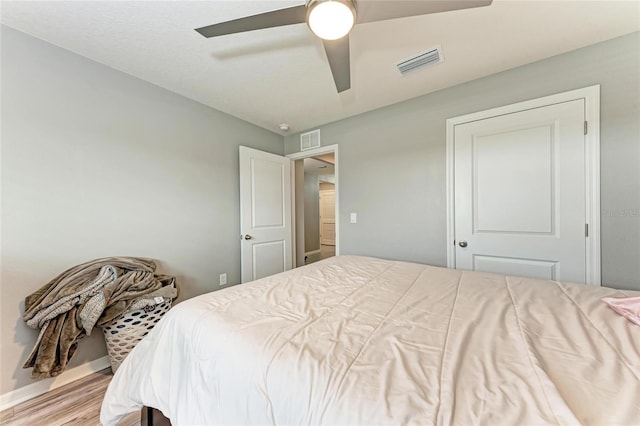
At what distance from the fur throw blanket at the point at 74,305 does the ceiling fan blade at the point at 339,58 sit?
6.57 ft

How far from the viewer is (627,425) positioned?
1.47ft

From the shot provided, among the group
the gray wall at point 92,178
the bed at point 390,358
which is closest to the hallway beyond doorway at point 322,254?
the gray wall at point 92,178

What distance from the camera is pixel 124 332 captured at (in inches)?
64.7

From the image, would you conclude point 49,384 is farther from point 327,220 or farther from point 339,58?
point 327,220

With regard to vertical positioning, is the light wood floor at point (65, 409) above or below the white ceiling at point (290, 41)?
below

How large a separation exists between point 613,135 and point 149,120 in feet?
11.8

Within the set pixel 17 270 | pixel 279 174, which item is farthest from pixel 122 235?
pixel 279 174

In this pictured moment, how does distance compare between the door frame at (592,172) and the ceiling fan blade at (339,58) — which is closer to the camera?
the ceiling fan blade at (339,58)

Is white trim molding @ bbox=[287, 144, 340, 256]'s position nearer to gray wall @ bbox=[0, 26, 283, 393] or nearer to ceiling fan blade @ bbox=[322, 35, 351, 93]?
gray wall @ bbox=[0, 26, 283, 393]

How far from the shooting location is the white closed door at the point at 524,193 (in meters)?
1.73

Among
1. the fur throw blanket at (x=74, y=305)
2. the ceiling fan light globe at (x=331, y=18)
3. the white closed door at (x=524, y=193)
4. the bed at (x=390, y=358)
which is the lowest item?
the fur throw blanket at (x=74, y=305)

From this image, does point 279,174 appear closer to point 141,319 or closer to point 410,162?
point 410,162

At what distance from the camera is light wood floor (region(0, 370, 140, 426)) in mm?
1323

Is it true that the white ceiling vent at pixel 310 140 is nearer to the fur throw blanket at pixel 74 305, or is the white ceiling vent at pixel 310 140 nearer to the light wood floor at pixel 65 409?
the fur throw blanket at pixel 74 305
